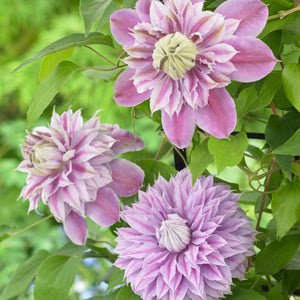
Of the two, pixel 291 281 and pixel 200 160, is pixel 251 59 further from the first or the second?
pixel 291 281

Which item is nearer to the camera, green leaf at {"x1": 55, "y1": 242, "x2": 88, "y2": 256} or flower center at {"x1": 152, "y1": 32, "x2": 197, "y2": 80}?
flower center at {"x1": 152, "y1": 32, "x2": 197, "y2": 80}

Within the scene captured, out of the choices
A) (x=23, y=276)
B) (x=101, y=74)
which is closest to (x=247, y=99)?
(x=101, y=74)

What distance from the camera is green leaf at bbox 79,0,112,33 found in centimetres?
25

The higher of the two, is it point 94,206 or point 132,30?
point 132,30

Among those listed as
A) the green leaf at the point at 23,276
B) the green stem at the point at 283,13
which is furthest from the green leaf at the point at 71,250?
the green stem at the point at 283,13

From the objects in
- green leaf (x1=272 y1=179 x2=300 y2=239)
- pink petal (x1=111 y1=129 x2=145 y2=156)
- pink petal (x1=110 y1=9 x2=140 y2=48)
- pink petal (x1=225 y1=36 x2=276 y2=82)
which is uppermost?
pink petal (x1=110 y1=9 x2=140 y2=48)

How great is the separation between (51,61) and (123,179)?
8 centimetres

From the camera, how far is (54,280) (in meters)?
0.35

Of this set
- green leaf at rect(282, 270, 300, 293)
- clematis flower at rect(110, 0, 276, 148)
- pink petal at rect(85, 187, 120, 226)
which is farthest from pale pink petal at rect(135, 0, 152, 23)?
green leaf at rect(282, 270, 300, 293)

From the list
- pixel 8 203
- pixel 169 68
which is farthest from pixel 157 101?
pixel 8 203

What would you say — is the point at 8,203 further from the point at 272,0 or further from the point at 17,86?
the point at 272,0

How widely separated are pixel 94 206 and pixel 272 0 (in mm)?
147

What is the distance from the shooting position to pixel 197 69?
9.5 inches

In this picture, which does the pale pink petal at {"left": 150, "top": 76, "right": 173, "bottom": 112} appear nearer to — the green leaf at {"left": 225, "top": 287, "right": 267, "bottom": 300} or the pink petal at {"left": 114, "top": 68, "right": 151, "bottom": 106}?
the pink petal at {"left": 114, "top": 68, "right": 151, "bottom": 106}
